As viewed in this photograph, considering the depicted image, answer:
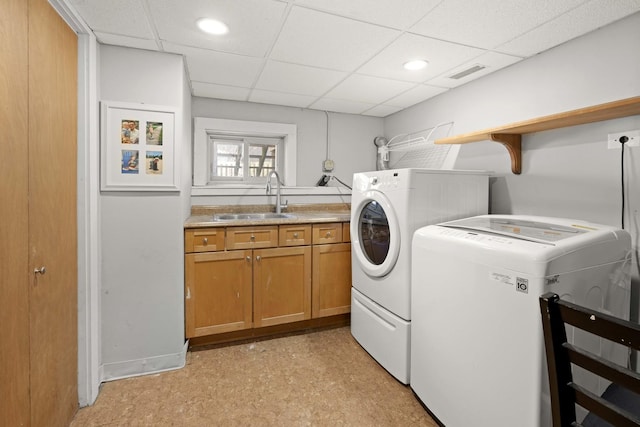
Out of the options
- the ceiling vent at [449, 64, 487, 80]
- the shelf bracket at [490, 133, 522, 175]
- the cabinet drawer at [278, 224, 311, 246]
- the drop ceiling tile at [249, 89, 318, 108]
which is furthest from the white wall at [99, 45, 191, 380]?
the shelf bracket at [490, 133, 522, 175]

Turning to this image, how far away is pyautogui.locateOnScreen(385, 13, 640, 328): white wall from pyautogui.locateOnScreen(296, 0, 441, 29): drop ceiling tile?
0.95 meters

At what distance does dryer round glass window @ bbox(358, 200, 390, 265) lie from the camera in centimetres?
196

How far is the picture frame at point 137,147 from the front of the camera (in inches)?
70.7

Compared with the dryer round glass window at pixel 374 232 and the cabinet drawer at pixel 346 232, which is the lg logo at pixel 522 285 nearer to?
the dryer round glass window at pixel 374 232

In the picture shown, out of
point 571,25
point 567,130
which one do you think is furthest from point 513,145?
point 571,25

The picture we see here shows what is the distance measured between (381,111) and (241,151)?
154 cm

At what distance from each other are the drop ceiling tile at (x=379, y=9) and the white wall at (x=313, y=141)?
1667 millimetres

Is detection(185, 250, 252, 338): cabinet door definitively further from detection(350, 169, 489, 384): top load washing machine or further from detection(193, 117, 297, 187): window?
detection(193, 117, 297, 187): window

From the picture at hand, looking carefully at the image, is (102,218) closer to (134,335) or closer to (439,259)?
(134,335)

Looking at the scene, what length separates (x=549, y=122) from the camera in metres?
1.61

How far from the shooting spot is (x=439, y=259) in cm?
145

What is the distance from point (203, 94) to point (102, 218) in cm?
145

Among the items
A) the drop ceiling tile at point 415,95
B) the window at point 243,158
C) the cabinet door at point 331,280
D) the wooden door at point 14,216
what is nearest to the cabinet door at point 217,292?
the cabinet door at point 331,280

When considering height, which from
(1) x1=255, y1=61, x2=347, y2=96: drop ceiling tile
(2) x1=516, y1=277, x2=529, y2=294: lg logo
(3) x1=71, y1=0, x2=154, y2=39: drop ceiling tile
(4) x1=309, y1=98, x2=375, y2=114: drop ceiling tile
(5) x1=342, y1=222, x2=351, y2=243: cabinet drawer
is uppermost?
(4) x1=309, y1=98, x2=375, y2=114: drop ceiling tile
